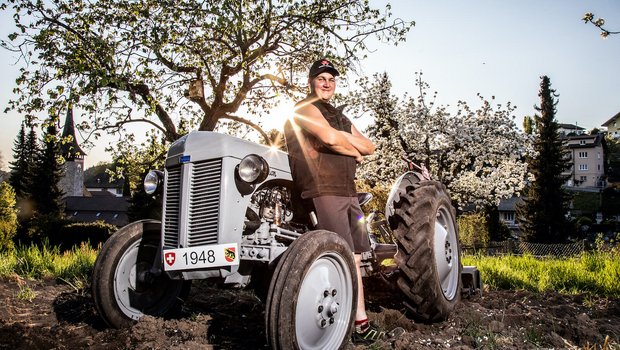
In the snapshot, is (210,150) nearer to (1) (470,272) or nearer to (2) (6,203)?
(1) (470,272)

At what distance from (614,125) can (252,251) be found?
136 meters

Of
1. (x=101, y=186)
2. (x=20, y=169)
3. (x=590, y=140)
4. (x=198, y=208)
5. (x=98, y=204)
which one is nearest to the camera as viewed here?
(x=198, y=208)

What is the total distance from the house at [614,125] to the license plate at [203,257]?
433ft

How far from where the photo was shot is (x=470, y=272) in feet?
17.3

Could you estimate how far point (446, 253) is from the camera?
4.91 metres

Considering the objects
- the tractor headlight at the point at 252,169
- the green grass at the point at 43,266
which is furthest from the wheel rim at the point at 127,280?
the green grass at the point at 43,266

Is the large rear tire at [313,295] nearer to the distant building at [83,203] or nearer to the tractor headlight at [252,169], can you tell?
the tractor headlight at [252,169]

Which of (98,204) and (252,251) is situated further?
(98,204)

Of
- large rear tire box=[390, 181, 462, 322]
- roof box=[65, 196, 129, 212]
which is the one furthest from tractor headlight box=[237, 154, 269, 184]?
roof box=[65, 196, 129, 212]

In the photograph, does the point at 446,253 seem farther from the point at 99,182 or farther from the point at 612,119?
the point at 612,119

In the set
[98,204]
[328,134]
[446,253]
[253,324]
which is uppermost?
[328,134]

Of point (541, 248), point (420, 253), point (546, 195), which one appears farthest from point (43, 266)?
point (546, 195)

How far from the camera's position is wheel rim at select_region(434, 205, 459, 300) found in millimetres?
4777

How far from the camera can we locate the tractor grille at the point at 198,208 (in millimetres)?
3453
